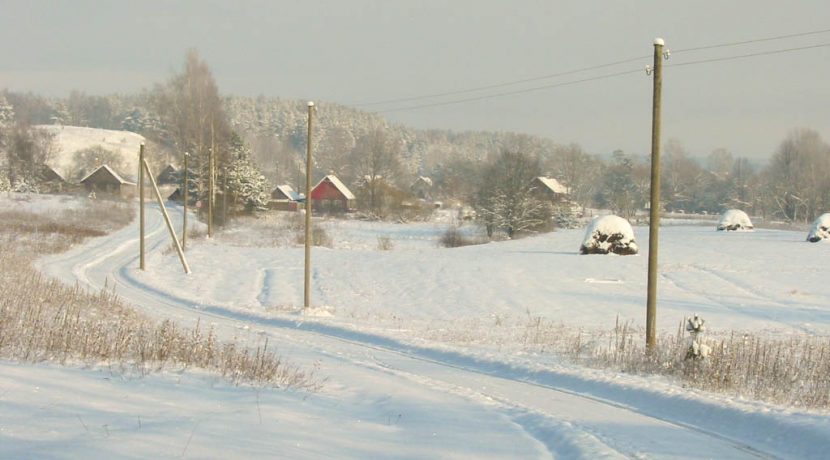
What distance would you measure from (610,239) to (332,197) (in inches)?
2595

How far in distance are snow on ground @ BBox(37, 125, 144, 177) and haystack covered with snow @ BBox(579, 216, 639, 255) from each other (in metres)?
99.2

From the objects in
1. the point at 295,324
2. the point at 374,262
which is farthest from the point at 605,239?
the point at 295,324

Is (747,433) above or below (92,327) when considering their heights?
below

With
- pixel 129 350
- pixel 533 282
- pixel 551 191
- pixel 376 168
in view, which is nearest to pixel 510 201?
pixel 551 191

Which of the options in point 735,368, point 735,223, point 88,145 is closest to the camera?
point 735,368

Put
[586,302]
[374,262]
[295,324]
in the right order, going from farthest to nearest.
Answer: [374,262] < [586,302] < [295,324]

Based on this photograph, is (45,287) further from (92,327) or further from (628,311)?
(628,311)

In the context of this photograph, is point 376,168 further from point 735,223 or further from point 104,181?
point 735,223

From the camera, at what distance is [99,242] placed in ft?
167

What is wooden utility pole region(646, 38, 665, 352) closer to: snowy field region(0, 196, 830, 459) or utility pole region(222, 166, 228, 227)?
snowy field region(0, 196, 830, 459)

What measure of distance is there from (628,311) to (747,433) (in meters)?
16.0

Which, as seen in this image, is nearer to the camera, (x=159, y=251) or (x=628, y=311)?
(x=628, y=311)

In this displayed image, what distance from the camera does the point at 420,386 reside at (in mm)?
11031

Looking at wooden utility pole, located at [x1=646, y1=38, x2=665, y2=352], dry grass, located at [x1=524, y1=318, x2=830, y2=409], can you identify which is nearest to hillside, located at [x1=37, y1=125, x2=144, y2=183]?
wooden utility pole, located at [x1=646, y1=38, x2=665, y2=352]
